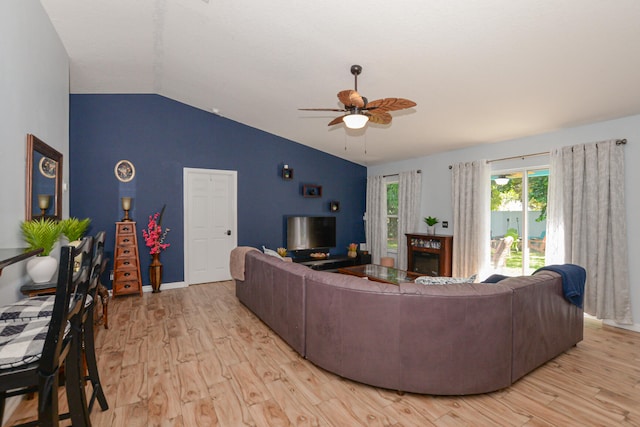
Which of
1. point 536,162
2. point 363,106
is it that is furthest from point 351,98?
point 536,162

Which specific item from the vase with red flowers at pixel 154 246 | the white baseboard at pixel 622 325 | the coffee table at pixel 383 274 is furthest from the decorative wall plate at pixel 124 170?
the white baseboard at pixel 622 325

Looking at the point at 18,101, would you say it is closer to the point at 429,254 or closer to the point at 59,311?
the point at 59,311

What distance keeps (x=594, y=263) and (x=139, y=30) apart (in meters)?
Result: 5.73

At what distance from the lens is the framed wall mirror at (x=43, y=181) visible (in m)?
2.34

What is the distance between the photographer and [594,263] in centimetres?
356

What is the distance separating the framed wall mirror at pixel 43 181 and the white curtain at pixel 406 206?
536cm

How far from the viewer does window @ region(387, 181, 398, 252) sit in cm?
662

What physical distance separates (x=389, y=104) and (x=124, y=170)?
165 inches

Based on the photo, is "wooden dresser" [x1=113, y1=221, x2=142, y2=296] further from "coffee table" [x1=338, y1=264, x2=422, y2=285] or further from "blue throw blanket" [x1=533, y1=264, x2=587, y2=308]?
"blue throw blanket" [x1=533, y1=264, x2=587, y2=308]

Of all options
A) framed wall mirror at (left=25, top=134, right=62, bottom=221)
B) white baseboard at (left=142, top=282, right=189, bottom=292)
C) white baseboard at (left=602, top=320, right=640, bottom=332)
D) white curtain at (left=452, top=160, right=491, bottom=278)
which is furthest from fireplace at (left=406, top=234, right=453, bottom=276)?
framed wall mirror at (left=25, top=134, right=62, bottom=221)

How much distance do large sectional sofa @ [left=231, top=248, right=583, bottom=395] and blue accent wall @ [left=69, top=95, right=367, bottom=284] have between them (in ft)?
11.5

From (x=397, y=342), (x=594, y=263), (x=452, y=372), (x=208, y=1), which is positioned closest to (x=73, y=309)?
(x=397, y=342)

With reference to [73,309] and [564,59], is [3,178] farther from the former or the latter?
[564,59]

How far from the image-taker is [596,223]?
140 inches
